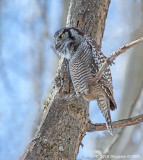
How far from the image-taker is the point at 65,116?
11.3 feet

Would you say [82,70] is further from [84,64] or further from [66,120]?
[66,120]

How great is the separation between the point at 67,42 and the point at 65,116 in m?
0.93

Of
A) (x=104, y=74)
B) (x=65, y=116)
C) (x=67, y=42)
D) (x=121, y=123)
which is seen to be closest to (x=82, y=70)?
(x=104, y=74)

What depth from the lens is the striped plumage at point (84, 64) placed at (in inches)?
142

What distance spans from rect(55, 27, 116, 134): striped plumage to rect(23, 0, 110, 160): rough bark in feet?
0.52

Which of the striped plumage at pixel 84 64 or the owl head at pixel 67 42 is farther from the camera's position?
the owl head at pixel 67 42

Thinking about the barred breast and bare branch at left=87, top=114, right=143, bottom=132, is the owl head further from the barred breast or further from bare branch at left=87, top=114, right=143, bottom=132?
bare branch at left=87, top=114, right=143, bottom=132

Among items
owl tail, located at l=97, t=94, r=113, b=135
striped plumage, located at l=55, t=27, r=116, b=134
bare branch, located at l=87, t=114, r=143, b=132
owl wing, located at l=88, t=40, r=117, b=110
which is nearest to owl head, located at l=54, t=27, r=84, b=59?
striped plumage, located at l=55, t=27, r=116, b=134

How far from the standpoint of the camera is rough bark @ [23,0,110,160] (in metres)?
3.22

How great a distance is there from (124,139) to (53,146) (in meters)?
3.48

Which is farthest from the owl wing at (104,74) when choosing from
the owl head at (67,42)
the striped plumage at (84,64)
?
the owl head at (67,42)

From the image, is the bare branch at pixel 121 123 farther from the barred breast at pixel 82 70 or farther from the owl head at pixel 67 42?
the owl head at pixel 67 42

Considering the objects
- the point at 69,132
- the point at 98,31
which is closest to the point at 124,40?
the point at 98,31

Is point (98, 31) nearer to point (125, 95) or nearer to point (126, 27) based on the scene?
point (125, 95)
